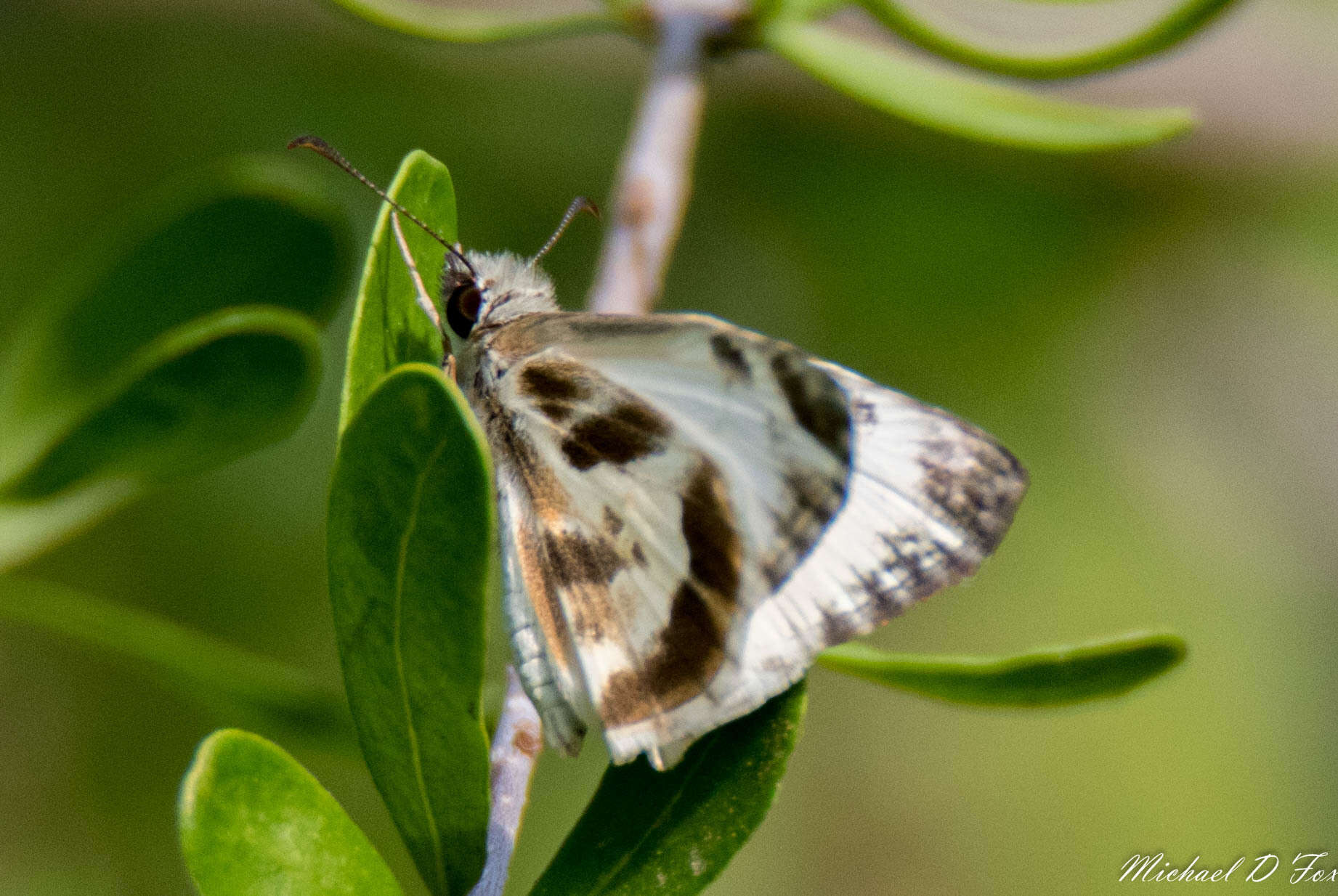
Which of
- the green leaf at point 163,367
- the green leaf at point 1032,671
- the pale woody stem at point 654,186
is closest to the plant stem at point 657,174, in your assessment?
the pale woody stem at point 654,186

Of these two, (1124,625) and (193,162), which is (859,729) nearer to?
(1124,625)

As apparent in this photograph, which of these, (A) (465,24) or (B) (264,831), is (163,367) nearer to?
(B) (264,831)

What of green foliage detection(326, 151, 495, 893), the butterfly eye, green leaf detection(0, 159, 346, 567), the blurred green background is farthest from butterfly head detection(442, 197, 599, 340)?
the blurred green background

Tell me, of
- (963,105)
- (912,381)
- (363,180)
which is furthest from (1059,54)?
(912,381)

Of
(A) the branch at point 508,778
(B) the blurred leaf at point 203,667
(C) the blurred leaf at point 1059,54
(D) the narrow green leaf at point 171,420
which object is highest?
(C) the blurred leaf at point 1059,54

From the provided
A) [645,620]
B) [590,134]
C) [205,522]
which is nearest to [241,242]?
[645,620]
